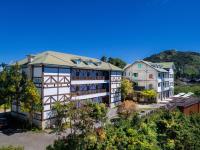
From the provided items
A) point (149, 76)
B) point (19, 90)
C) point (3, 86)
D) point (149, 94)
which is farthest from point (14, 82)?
point (149, 76)

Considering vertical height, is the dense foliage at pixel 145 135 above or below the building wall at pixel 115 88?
below

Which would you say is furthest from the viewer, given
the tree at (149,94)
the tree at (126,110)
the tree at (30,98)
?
the tree at (149,94)

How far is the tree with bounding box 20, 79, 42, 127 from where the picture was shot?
28906 mm

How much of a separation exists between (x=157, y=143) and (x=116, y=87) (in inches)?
1017

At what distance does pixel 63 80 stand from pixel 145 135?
15.3 m

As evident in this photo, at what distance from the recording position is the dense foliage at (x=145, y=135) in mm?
20922

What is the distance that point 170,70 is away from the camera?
67562mm

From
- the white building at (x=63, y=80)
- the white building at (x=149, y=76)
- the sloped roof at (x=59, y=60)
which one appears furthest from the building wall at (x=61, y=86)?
the white building at (x=149, y=76)

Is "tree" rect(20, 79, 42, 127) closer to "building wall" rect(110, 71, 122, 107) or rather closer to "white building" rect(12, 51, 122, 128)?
"white building" rect(12, 51, 122, 128)

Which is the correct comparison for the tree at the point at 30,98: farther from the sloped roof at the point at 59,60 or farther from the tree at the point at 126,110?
the tree at the point at 126,110

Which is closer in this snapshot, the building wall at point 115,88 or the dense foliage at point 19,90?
the dense foliage at point 19,90

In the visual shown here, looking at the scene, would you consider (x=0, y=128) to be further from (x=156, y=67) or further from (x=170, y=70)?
(x=170, y=70)

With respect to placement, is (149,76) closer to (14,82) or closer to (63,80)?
(63,80)

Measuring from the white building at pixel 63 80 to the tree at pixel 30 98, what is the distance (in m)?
1.03
